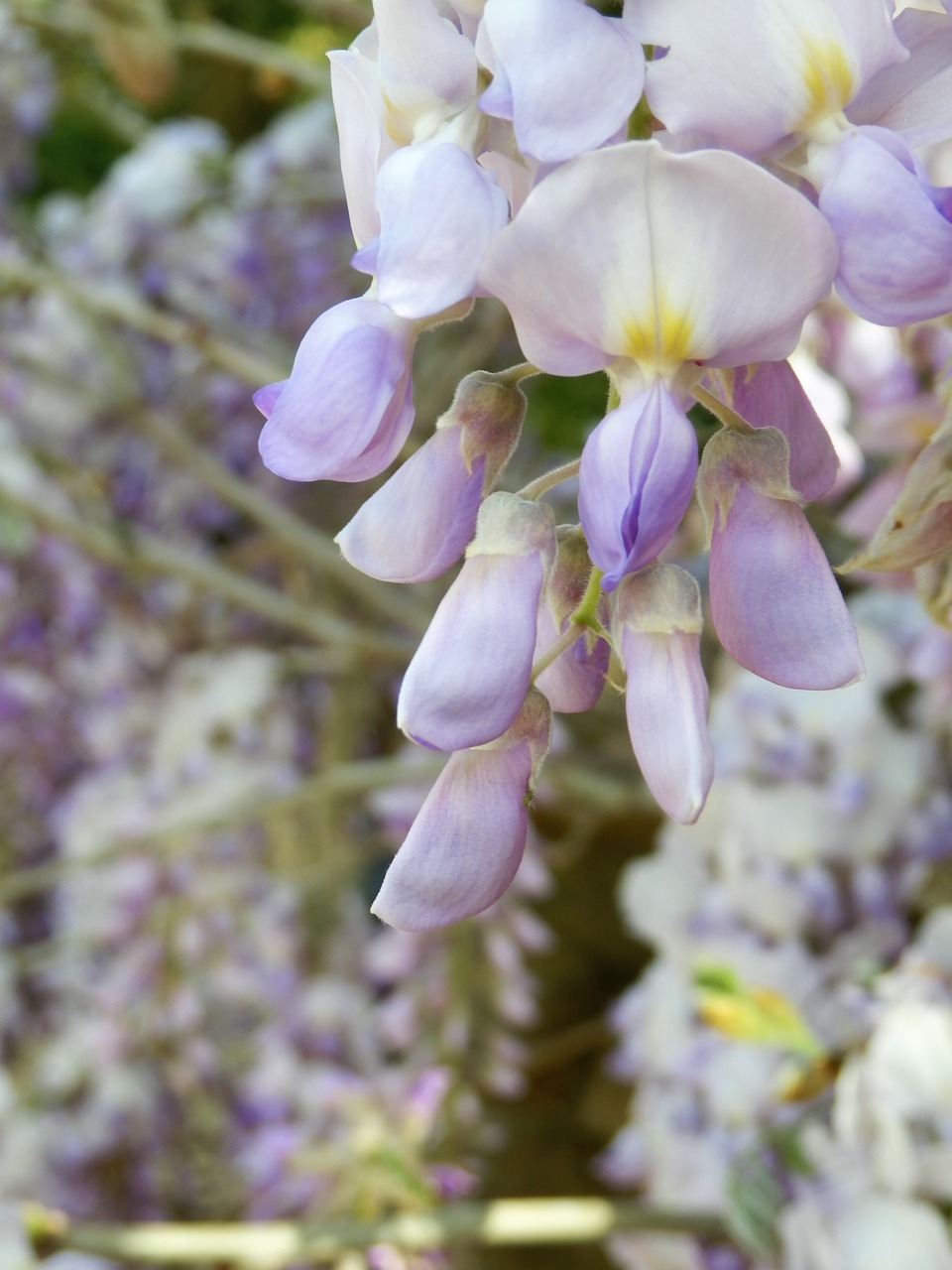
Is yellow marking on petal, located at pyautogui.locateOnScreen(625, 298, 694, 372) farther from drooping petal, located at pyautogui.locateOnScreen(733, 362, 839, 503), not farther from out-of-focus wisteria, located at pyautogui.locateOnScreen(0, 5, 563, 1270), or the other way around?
out-of-focus wisteria, located at pyautogui.locateOnScreen(0, 5, 563, 1270)

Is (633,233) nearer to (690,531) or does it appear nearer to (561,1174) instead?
(690,531)

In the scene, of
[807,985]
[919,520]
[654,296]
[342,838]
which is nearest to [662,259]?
[654,296]

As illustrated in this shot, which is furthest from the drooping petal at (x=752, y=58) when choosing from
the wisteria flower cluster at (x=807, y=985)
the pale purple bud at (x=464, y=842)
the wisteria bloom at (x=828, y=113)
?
the wisteria flower cluster at (x=807, y=985)

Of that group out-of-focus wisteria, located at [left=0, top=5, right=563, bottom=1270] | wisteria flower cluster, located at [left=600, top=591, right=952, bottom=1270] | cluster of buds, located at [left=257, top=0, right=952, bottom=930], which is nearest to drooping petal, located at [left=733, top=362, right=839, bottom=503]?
cluster of buds, located at [left=257, top=0, right=952, bottom=930]

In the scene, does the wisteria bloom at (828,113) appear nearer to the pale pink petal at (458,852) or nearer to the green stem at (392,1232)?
the pale pink petal at (458,852)

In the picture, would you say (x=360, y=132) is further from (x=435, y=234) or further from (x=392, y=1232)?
(x=392, y=1232)
